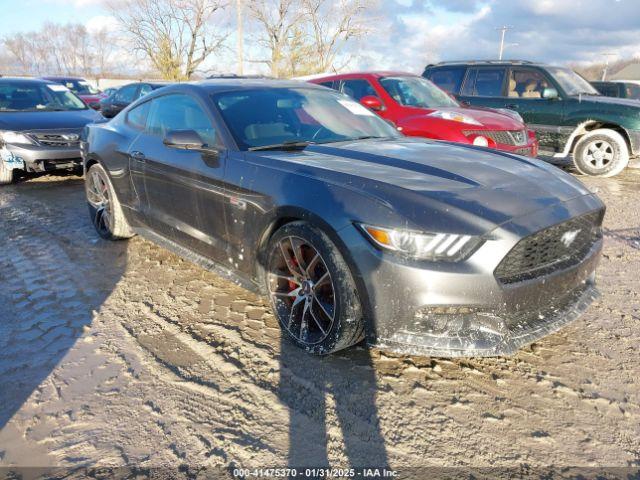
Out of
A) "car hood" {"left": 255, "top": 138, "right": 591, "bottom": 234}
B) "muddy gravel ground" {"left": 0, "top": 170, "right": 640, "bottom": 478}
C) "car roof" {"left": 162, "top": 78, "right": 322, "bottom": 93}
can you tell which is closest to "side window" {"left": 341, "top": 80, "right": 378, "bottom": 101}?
"car roof" {"left": 162, "top": 78, "right": 322, "bottom": 93}

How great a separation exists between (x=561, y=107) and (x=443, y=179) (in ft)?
21.7

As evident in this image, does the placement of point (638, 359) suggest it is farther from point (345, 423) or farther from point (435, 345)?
point (345, 423)

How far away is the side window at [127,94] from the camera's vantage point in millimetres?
12453

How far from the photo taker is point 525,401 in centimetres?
232

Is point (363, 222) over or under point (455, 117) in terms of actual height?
under

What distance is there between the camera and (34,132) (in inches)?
265

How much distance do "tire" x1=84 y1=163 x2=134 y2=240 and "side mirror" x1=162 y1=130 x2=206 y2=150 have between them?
154cm

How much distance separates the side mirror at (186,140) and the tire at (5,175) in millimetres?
5155

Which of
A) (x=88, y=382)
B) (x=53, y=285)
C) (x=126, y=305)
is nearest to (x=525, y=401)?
(x=88, y=382)

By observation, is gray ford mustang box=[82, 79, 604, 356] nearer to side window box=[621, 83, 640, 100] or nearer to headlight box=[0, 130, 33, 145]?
headlight box=[0, 130, 33, 145]

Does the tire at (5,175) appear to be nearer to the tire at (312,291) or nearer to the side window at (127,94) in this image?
the side window at (127,94)

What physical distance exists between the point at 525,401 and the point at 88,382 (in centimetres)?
222

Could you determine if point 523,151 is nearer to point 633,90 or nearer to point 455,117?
point 455,117

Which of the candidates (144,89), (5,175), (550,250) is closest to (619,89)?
(144,89)
